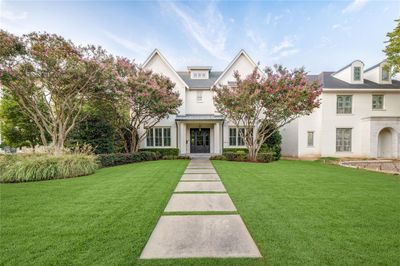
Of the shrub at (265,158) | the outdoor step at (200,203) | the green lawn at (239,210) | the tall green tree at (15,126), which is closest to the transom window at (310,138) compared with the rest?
the shrub at (265,158)

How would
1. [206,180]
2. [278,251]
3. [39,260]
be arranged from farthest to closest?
[206,180] < [278,251] < [39,260]

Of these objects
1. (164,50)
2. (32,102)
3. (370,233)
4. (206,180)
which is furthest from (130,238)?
(164,50)

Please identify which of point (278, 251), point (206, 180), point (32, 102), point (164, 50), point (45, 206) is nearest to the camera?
point (278, 251)

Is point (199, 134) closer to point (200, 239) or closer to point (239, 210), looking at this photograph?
point (239, 210)

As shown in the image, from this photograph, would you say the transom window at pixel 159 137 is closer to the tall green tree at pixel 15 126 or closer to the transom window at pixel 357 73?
the tall green tree at pixel 15 126

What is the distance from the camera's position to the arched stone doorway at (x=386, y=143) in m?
15.2

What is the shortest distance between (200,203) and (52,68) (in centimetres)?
958

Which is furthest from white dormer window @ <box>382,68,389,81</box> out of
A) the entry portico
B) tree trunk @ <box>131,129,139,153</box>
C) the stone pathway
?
tree trunk @ <box>131,129,139,153</box>

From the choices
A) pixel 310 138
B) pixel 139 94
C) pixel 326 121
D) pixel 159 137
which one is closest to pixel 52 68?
pixel 139 94

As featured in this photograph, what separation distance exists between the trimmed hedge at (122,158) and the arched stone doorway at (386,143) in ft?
66.4

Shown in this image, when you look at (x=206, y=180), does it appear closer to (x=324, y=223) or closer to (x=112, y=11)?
(x=324, y=223)

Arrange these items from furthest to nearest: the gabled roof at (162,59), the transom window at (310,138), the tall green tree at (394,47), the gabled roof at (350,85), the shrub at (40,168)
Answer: the gabled roof at (162,59)
the transom window at (310,138)
the gabled roof at (350,85)
the tall green tree at (394,47)
the shrub at (40,168)

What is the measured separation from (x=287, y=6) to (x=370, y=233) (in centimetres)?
1695

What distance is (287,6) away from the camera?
1409 cm
